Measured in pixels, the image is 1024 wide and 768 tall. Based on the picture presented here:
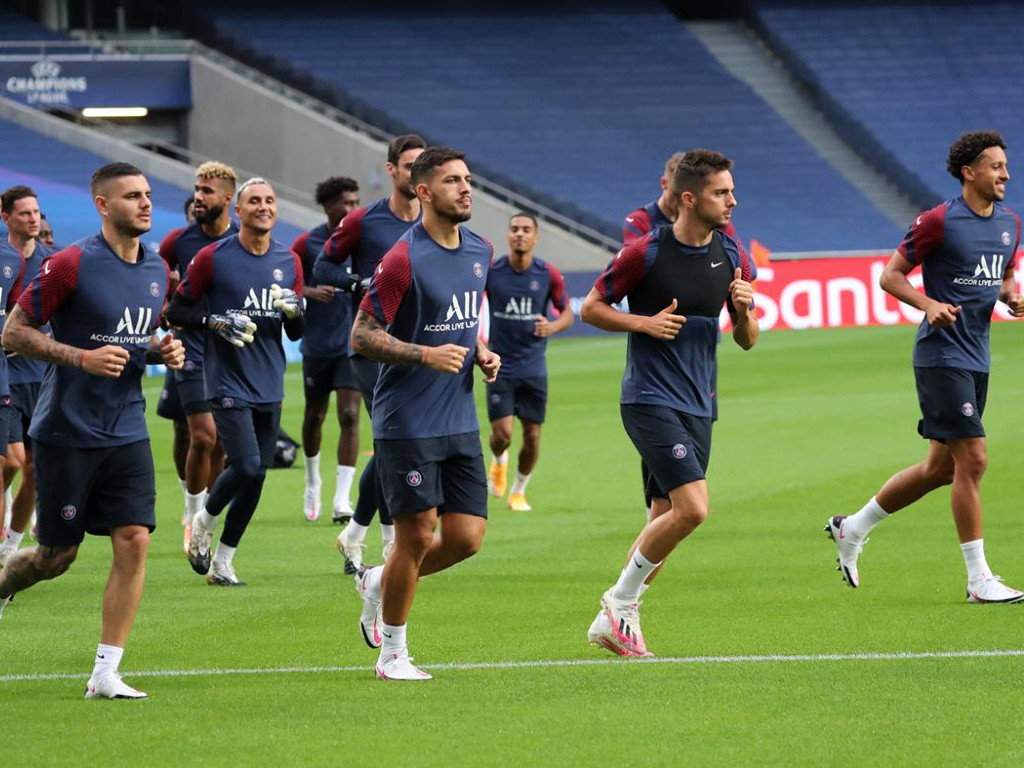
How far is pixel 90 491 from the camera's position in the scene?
24.7 feet

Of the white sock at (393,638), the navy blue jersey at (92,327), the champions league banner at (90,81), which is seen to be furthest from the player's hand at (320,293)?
the champions league banner at (90,81)

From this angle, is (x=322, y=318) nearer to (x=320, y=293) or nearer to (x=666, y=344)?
(x=320, y=293)

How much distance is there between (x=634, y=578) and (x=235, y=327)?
3193mm

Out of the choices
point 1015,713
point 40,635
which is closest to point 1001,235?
point 1015,713

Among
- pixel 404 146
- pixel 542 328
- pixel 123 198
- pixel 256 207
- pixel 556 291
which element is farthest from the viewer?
pixel 556 291

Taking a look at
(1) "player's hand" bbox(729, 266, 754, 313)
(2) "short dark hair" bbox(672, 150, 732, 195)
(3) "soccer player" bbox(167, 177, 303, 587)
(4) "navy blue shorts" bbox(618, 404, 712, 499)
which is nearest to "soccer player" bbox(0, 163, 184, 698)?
(4) "navy blue shorts" bbox(618, 404, 712, 499)

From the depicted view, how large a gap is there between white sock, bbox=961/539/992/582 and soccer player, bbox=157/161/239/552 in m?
4.67

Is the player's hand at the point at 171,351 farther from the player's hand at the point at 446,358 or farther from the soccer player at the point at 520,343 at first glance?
the soccer player at the point at 520,343

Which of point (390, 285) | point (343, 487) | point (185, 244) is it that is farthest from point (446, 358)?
point (343, 487)

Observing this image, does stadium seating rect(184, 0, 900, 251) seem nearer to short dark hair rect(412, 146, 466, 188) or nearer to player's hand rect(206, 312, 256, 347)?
player's hand rect(206, 312, 256, 347)

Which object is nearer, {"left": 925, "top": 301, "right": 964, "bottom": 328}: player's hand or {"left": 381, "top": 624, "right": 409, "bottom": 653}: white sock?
{"left": 381, "top": 624, "right": 409, "bottom": 653}: white sock

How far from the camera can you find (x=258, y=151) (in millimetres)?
40750

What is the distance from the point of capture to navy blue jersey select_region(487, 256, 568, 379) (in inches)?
595

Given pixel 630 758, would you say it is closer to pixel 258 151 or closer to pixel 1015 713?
pixel 1015 713
